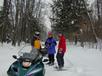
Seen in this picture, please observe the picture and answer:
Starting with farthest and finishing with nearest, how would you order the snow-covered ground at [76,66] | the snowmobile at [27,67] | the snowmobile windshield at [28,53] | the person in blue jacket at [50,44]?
1. the person in blue jacket at [50,44]
2. the snow-covered ground at [76,66]
3. the snowmobile windshield at [28,53]
4. the snowmobile at [27,67]

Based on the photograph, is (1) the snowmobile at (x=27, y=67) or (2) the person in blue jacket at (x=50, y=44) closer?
(1) the snowmobile at (x=27, y=67)

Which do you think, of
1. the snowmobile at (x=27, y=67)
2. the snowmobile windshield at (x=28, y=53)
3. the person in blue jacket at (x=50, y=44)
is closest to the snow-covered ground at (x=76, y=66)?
the person in blue jacket at (x=50, y=44)

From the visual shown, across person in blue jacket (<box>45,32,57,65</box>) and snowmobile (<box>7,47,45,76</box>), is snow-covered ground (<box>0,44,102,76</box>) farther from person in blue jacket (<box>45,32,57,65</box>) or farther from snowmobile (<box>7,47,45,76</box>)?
Answer: snowmobile (<box>7,47,45,76</box>)

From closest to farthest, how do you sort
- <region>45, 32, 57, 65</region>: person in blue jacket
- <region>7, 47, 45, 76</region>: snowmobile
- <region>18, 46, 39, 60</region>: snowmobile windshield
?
<region>7, 47, 45, 76</region>: snowmobile, <region>18, 46, 39, 60</region>: snowmobile windshield, <region>45, 32, 57, 65</region>: person in blue jacket

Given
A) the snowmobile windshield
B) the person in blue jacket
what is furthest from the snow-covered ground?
the snowmobile windshield

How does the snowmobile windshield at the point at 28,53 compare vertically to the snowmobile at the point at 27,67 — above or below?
above

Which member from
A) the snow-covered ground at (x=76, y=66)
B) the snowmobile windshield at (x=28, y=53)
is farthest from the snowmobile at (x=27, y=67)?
the snow-covered ground at (x=76, y=66)

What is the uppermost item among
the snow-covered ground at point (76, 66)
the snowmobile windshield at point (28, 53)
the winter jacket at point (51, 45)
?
the snowmobile windshield at point (28, 53)

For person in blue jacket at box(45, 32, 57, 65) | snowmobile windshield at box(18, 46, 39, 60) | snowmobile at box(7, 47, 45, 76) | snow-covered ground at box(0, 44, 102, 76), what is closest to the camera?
snowmobile at box(7, 47, 45, 76)

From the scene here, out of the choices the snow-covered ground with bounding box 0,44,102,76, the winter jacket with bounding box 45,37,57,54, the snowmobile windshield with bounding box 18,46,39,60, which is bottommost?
the snow-covered ground with bounding box 0,44,102,76

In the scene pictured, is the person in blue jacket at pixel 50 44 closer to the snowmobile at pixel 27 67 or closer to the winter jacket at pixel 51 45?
the winter jacket at pixel 51 45

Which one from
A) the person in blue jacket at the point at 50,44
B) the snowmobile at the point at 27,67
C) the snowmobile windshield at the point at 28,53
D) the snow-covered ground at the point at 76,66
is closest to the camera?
the snowmobile at the point at 27,67

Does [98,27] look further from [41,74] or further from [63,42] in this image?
[41,74]

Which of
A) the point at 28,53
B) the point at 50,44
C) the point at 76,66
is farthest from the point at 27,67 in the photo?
the point at 76,66
